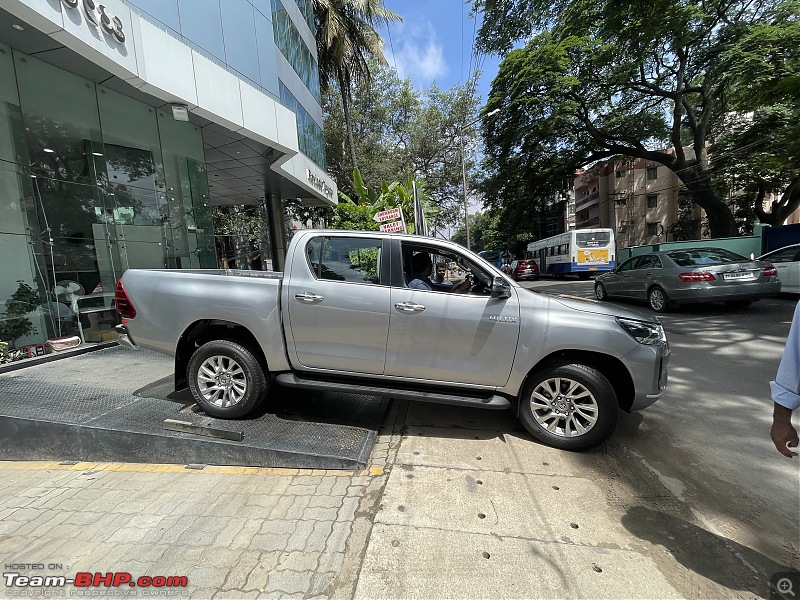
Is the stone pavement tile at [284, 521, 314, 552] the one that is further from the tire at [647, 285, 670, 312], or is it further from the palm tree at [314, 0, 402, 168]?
the palm tree at [314, 0, 402, 168]

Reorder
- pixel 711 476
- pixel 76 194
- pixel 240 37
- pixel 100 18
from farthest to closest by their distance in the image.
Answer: pixel 240 37 < pixel 76 194 < pixel 100 18 < pixel 711 476

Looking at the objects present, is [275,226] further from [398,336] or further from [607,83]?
[607,83]

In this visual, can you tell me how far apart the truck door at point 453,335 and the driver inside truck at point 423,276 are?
145 millimetres

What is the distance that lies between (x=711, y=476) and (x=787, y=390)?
156 cm

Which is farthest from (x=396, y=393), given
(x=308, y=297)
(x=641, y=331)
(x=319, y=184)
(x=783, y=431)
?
(x=319, y=184)

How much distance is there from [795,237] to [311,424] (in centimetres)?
1934

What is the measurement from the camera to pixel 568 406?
336cm

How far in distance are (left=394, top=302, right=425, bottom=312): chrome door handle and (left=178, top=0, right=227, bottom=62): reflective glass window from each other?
8.81 metres

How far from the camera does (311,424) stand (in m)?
3.72

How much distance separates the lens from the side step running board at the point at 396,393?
3.37 meters

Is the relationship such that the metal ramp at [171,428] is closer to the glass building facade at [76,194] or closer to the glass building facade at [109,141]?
the glass building facade at [76,194]

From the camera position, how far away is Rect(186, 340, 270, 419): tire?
11.9 feet

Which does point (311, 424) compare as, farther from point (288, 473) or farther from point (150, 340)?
point (150, 340)

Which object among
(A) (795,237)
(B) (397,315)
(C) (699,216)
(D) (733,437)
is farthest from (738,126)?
(B) (397,315)
